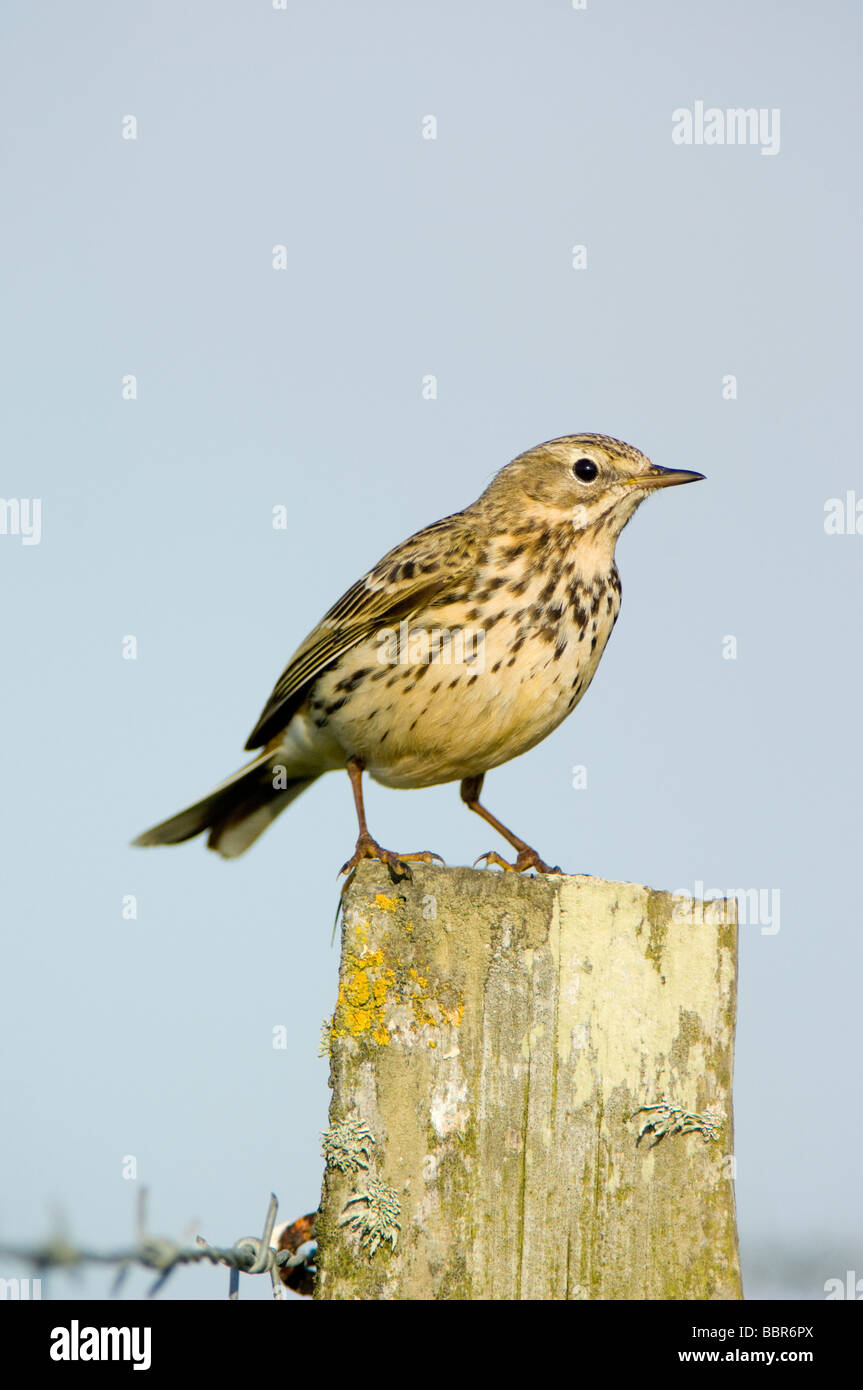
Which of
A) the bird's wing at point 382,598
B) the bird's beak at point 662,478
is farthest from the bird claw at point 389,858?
the bird's beak at point 662,478

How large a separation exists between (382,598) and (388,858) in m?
2.69

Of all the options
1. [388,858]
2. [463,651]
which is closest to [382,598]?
[463,651]

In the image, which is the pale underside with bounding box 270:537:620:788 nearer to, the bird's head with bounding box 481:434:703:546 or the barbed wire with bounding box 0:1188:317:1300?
the bird's head with bounding box 481:434:703:546

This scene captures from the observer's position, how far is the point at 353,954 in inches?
135

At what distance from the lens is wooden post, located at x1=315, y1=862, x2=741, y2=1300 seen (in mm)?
3264

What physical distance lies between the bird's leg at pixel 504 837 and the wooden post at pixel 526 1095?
2.12m

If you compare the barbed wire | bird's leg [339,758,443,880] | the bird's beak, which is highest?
the bird's beak

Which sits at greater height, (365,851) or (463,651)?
(463,651)

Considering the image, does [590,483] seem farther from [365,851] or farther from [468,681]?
[365,851]

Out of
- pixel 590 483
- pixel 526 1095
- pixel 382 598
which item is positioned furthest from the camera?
pixel 590 483

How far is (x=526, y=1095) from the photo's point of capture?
3326 mm

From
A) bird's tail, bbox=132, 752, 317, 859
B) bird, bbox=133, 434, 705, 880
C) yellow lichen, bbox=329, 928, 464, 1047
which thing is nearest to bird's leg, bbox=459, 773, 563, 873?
bird, bbox=133, 434, 705, 880

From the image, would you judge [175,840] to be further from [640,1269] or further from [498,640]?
[640,1269]

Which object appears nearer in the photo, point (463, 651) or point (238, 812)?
point (463, 651)
